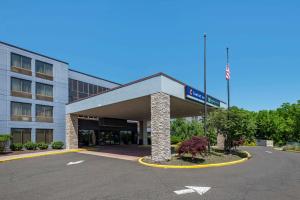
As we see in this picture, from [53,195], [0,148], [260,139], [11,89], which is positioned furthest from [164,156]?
[260,139]

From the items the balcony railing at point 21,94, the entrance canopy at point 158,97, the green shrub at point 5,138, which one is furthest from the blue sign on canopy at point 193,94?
the balcony railing at point 21,94

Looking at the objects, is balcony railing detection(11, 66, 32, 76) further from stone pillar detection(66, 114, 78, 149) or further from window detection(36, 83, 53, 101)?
stone pillar detection(66, 114, 78, 149)

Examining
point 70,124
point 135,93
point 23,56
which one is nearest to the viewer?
point 135,93

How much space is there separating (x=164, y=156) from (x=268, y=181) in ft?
25.7

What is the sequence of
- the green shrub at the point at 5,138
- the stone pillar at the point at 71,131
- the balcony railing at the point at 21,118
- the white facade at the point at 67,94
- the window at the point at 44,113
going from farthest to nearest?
the window at the point at 44,113 → the balcony railing at the point at 21,118 → the stone pillar at the point at 71,131 → the green shrub at the point at 5,138 → the white facade at the point at 67,94

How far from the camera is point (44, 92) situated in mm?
35906

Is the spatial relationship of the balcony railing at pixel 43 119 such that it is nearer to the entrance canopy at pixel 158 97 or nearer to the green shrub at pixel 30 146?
the green shrub at pixel 30 146

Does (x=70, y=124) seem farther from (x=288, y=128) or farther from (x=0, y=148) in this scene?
(x=288, y=128)

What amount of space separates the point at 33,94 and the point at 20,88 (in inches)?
76.8

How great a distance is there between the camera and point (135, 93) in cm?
2058

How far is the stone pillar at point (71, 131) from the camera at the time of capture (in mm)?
31078

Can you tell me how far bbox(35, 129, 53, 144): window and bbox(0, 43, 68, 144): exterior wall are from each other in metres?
0.44

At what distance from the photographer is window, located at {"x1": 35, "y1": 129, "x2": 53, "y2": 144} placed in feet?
113

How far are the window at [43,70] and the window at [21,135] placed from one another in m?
7.56
